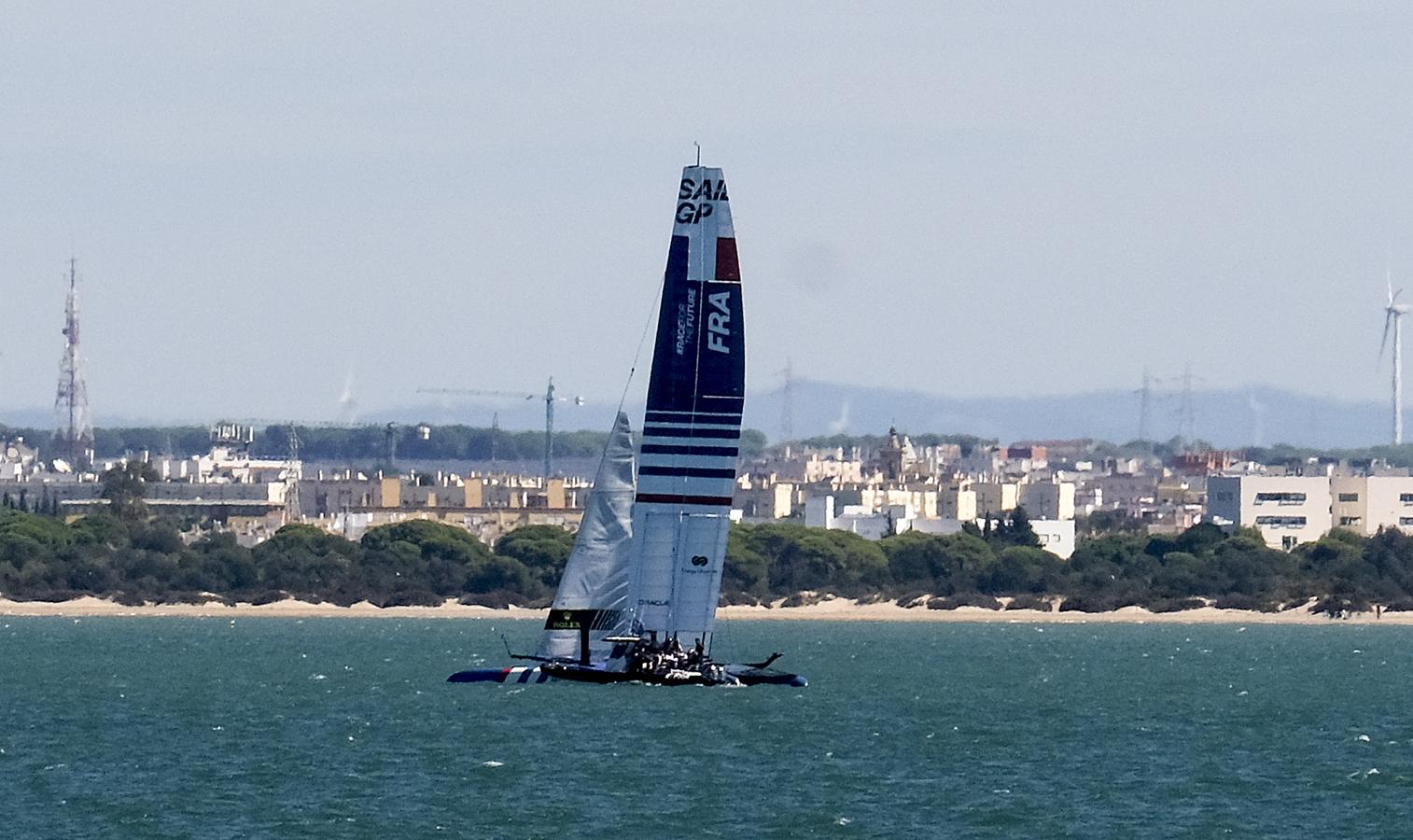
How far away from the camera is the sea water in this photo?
68250 millimetres

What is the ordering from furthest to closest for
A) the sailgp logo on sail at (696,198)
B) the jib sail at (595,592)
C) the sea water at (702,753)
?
1. the jib sail at (595,592)
2. the sailgp logo on sail at (696,198)
3. the sea water at (702,753)

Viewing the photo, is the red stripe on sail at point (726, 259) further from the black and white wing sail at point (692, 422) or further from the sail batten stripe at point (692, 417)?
the sail batten stripe at point (692, 417)

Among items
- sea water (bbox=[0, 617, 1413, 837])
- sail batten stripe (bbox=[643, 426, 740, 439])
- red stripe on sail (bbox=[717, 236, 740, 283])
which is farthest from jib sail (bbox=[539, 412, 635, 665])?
red stripe on sail (bbox=[717, 236, 740, 283])

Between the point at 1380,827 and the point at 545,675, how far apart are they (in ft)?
137

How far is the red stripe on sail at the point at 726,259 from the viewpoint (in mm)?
100938

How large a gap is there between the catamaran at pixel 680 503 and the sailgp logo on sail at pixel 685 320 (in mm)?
30

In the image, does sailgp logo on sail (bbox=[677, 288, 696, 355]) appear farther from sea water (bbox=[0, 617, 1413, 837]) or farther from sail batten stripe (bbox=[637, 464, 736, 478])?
sea water (bbox=[0, 617, 1413, 837])

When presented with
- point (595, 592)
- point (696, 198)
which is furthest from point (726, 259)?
point (595, 592)

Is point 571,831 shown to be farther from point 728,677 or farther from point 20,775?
point 728,677

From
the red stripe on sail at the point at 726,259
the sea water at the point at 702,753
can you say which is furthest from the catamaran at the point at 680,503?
the sea water at the point at 702,753

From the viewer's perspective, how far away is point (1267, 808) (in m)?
→ 72.1

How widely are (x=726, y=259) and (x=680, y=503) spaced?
8291 mm

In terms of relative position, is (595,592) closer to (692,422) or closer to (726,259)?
(692,422)

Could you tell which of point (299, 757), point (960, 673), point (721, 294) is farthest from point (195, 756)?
point (960, 673)
